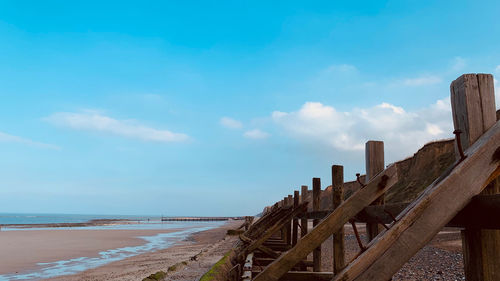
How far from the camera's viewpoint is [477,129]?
258cm

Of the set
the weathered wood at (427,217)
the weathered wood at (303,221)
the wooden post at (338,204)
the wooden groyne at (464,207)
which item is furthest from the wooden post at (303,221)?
the weathered wood at (427,217)

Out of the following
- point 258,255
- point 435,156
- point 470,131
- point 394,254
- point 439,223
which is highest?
point 435,156

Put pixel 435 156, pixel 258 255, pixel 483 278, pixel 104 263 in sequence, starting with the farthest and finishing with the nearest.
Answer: pixel 435 156
pixel 104 263
pixel 258 255
pixel 483 278

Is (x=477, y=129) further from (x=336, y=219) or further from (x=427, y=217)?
(x=336, y=219)

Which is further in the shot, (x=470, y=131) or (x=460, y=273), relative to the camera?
(x=460, y=273)

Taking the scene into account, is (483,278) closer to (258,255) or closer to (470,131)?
(470,131)

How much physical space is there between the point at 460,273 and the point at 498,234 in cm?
1023

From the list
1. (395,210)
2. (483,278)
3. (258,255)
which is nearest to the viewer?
(483,278)

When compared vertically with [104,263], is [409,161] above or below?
above

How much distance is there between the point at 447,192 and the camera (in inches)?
83.7

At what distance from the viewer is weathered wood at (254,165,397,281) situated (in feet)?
11.7

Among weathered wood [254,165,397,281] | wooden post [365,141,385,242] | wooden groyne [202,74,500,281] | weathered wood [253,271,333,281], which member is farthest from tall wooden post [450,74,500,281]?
weathered wood [253,271,333,281]

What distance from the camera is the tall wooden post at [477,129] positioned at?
8.02 feet

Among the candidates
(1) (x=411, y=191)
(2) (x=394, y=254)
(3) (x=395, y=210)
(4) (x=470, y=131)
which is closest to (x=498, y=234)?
(4) (x=470, y=131)
